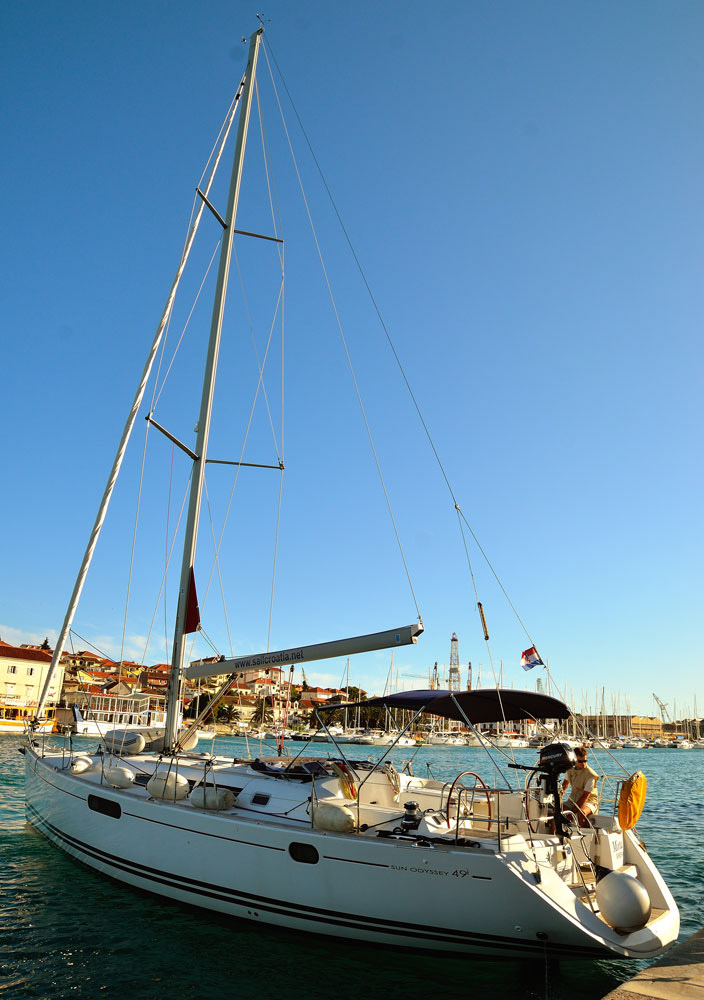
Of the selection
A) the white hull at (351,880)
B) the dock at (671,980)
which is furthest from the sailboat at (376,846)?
the dock at (671,980)

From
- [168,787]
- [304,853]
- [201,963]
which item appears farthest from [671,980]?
[168,787]

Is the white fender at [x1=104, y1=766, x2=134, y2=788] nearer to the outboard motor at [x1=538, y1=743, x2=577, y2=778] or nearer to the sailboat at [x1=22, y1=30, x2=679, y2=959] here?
the sailboat at [x1=22, y1=30, x2=679, y2=959]

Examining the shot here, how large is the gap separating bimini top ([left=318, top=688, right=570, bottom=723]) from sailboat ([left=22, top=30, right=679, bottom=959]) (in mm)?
33

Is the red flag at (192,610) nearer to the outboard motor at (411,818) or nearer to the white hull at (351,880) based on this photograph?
the white hull at (351,880)

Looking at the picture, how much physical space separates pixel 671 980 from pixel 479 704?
164 inches

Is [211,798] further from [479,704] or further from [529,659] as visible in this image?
[529,659]

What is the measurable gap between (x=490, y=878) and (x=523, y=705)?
3156 mm

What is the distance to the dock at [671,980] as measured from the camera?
16.5 feet

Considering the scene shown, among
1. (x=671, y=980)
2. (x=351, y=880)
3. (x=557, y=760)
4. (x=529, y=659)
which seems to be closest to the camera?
(x=671, y=980)

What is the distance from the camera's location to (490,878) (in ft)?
21.6

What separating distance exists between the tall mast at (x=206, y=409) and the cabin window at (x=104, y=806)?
5.52 feet

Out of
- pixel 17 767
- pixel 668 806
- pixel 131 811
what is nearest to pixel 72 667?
pixel 17 767

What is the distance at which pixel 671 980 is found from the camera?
5.36 meters

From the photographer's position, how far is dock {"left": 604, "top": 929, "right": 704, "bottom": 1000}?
5016 mm
